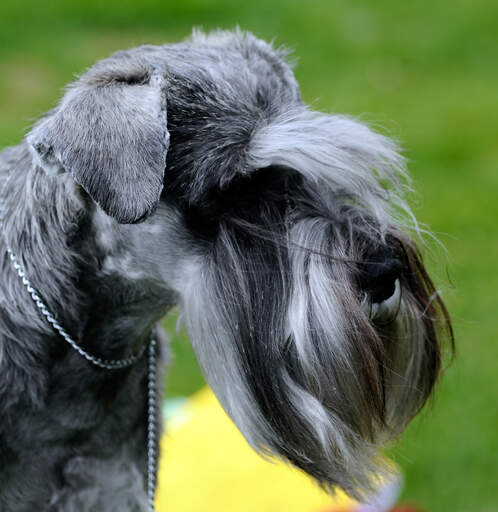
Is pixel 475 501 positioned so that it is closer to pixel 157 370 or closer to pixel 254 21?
pixel 157 370

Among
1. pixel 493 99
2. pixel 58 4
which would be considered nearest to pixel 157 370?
pixel 493 99

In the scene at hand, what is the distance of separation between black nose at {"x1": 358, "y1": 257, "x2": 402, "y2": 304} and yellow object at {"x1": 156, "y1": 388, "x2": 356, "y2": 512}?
1.45 metres

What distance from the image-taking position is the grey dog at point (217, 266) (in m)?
2.35

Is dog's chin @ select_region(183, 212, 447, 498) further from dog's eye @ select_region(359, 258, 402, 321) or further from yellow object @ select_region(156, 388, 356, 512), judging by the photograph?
yellow object @ select_region(156, 388, 356, 512)

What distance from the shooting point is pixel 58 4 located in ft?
26.0

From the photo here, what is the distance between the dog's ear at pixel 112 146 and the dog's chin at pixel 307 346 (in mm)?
315

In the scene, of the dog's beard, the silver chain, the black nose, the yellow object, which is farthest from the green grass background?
the black nose

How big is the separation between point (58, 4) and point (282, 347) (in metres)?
6.26

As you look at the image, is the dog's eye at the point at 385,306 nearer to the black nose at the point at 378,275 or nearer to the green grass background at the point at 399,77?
the black nose at the point at 378,275

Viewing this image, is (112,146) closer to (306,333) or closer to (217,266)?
(217,266)

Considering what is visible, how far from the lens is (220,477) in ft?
12.8

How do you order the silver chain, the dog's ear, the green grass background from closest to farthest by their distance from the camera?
the dog's ear → the silver chain → the green grass background

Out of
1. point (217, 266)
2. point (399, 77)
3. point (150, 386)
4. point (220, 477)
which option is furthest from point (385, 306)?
point (399, 77)

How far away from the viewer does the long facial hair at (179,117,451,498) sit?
239 centimetres
